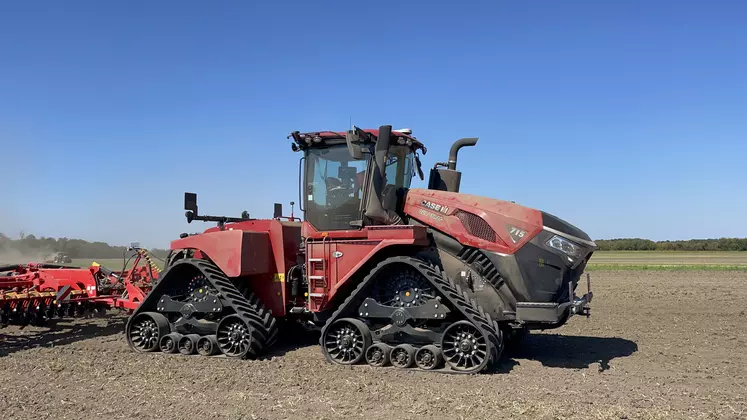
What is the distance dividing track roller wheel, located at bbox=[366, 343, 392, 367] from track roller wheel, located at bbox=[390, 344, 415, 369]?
0.30 ft

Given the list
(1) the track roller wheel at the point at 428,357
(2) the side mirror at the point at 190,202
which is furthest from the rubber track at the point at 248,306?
(1) the track roller wheel at the point at 428,357

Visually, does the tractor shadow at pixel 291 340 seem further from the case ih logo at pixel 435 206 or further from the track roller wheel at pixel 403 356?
the case ih logo at pixel 435 206

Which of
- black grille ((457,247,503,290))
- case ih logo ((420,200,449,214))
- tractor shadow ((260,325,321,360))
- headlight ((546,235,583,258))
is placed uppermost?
case ih logo ((420,200,449,214))

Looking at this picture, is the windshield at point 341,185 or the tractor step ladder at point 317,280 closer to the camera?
the tractor step ladder at point 317,280

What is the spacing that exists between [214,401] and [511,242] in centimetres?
A: 407

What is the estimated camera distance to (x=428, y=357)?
760 centimetres

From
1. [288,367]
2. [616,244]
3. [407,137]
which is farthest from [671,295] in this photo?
[616,244]

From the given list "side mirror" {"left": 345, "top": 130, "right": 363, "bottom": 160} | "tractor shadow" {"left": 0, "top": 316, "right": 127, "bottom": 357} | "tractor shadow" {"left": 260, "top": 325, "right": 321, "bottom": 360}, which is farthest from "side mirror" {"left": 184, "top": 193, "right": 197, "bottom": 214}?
"side mirror" {"left": 345, "top": 130, "right": 363, "bottom": 160}

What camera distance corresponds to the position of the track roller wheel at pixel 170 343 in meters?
9.09

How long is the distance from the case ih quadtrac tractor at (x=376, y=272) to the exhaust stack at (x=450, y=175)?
0.08 ft

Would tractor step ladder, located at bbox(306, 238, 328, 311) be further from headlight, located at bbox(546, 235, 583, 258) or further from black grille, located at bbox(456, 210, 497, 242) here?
headlight, located at bbox(546, 235, 583, 258)

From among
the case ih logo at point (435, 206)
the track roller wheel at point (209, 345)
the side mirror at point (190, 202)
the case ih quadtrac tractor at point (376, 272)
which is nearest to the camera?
the case ih quadtrac tractor at point (376, 272)

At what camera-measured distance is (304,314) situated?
928 cm

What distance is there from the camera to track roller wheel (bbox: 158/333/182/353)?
9094 millimetres
